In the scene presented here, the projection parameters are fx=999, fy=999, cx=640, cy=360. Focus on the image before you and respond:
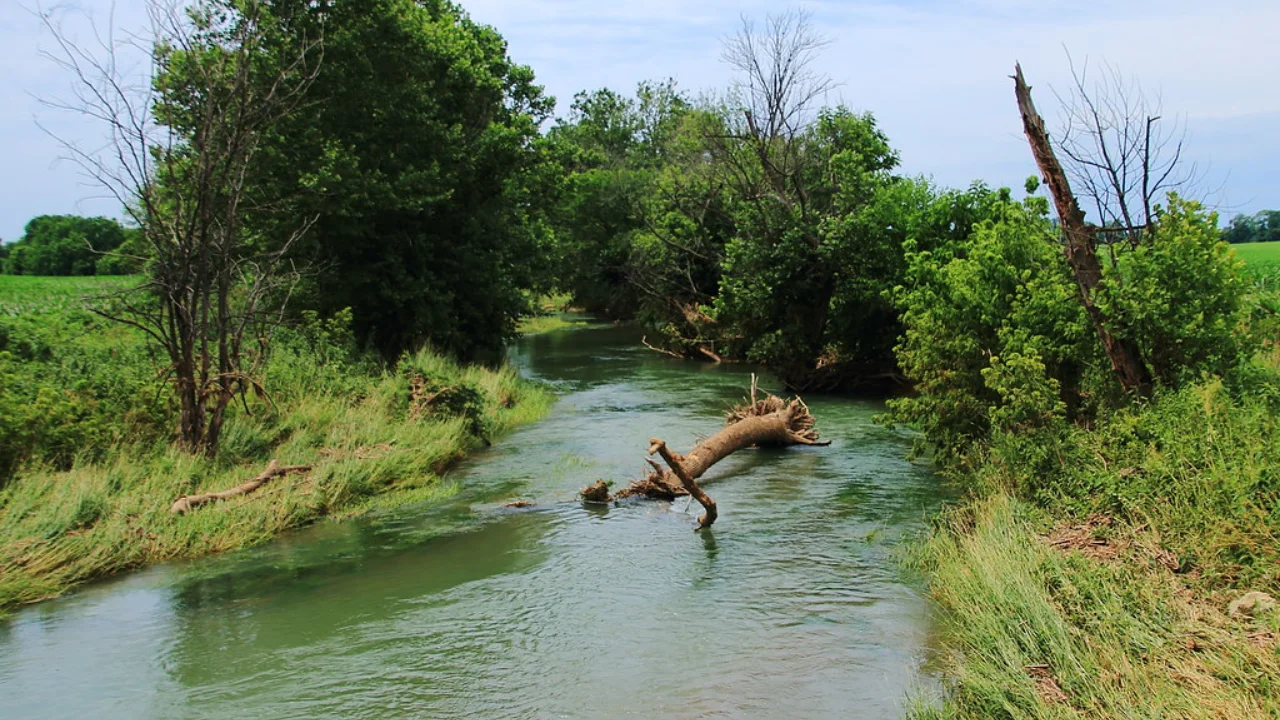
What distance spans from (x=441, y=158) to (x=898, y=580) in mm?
17751

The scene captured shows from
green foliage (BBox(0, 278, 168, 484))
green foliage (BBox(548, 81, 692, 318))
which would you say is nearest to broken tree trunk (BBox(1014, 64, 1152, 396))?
green foliage (BBox(0, 278, 168, 484))

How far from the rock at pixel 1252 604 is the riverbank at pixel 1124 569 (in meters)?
0.02

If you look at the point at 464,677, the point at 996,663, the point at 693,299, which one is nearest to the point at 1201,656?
the point at 996,663

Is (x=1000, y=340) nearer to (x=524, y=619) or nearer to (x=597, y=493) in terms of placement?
(x=597, y=493)

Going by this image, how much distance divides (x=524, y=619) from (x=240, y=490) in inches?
198

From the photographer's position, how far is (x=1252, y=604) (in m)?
6.51

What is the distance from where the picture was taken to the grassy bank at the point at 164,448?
10.8 metres

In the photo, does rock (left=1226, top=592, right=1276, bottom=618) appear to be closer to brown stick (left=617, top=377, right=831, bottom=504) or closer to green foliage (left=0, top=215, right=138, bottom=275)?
brown stick (left=617, top=377, right=831, bottom=504)

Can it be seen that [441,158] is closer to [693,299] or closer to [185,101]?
[185,101]

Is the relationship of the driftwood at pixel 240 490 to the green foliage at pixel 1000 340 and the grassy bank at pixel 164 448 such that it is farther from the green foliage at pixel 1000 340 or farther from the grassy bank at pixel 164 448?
the green foliage at pixel 1000 340

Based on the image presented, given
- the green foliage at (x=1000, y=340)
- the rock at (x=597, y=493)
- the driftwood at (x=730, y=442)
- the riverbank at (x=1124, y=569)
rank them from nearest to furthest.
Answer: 1. the riverbank at (x=1124, y=569)
2. the green foliage at (x=1000, y=340)
3. the driftwood at (x=730, y=442)
4. the rock at (x=597, y=493)

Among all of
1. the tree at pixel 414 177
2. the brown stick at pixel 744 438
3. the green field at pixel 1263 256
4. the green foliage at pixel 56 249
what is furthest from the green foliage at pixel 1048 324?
the green foliage at pixel 56 249

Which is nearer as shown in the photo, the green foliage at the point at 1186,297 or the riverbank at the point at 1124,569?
the riverbank at the point at 1124,569

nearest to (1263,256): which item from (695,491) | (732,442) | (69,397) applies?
(732,442)
